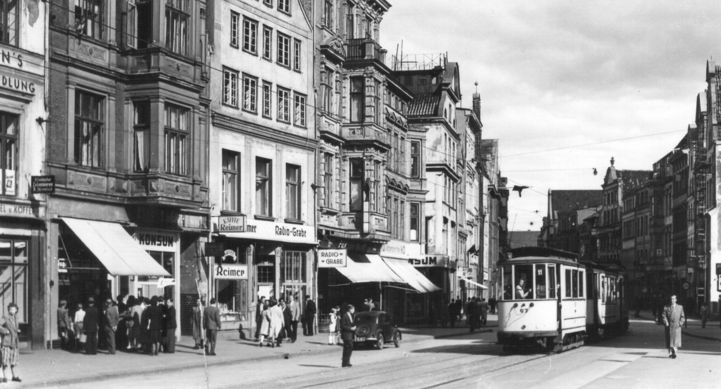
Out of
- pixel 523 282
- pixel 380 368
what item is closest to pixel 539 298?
pixel 523 282

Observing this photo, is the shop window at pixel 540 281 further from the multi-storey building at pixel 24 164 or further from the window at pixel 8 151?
the window at pixel 8 151

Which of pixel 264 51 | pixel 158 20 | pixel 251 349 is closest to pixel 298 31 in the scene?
pixel 264 51

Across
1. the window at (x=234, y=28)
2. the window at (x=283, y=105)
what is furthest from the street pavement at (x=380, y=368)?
the window at (x=234, y=28)

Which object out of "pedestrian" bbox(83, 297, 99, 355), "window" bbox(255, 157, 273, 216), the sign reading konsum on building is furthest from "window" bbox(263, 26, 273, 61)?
"pedestrian" bbox(83, 297, 99, 355)

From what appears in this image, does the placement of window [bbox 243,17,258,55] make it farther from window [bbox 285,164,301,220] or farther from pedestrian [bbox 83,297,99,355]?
pedestrian [bbox 83,297,99,355]

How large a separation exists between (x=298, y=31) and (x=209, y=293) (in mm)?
13370

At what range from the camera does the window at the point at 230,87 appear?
136 ft

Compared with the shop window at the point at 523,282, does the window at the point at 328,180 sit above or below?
above

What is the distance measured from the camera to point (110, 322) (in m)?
30.8

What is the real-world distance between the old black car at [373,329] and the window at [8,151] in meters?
13.6

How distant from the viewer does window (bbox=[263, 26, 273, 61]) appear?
4472cm

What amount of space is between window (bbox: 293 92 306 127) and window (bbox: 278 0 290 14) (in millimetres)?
3556

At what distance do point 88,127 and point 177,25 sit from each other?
5.30 meters

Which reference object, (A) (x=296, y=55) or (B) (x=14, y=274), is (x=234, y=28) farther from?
(B) (x=14, y=274)
